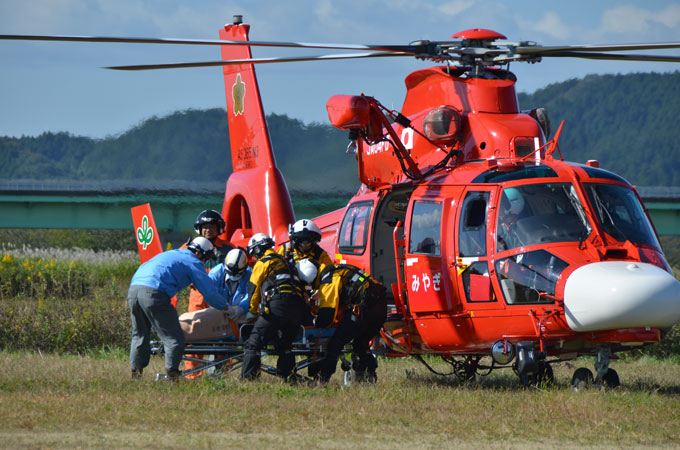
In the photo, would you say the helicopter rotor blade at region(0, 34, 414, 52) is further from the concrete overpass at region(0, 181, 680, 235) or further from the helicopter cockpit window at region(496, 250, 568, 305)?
the concrete overpass at region(0, 181, 680, 235)

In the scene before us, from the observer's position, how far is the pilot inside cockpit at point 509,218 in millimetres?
9469

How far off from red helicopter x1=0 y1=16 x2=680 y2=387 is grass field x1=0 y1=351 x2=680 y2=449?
65 centimetres

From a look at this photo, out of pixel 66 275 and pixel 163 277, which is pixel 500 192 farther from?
pixel 66 275

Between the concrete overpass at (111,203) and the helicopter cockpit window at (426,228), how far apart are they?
59.5 feet

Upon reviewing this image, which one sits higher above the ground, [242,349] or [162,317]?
[162,317]

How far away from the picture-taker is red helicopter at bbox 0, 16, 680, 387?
8.98 metres

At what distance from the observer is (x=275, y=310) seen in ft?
33.5

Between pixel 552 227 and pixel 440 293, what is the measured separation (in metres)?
1.49

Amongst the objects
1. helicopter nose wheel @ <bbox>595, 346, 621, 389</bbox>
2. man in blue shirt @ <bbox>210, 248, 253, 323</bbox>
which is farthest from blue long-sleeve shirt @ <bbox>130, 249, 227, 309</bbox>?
helicopter nose wheel @ <bbox>595, 346, 621, 389</bbox>

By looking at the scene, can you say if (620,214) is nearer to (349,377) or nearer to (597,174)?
(597,174)

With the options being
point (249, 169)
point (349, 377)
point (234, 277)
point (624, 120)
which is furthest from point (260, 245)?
point (624, 120)

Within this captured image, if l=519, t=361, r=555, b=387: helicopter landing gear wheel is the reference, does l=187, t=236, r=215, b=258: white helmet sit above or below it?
above

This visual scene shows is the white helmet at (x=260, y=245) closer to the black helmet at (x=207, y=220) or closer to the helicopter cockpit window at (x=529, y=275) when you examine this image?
the black helmet at (x=207, y=220)

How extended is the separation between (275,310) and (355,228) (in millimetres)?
2102
